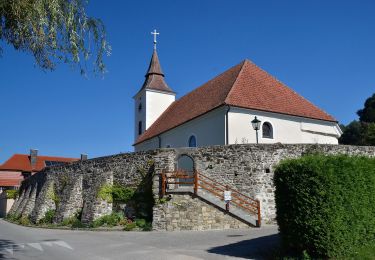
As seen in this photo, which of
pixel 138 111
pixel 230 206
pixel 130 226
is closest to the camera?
pixel 130 226

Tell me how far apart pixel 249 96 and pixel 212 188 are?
338 inches

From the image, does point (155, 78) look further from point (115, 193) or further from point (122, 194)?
point (122, 194)

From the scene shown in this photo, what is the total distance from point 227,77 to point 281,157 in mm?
11831

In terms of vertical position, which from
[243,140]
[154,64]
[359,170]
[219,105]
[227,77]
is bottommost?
[359,170]

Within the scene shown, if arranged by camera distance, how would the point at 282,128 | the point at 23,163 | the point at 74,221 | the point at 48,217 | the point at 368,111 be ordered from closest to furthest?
the point at 74,221
the point at 48,217
the point at 282,128
the point at 368,111
the point at 23,163

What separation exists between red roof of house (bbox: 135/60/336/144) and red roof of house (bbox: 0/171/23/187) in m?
30.0

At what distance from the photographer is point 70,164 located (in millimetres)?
25328

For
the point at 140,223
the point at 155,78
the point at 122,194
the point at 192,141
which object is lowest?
the point at 140,223

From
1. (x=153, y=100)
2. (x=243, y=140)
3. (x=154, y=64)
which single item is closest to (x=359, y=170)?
(x=243, y=140)

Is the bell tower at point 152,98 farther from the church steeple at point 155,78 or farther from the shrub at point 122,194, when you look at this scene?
the shrub at point 122,194

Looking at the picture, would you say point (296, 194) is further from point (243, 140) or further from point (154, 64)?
point (154, 64)

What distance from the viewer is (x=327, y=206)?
31.1ft

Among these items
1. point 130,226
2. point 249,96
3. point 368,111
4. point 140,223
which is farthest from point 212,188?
point 368,111

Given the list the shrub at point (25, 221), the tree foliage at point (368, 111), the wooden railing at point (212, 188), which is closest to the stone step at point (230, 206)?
the wooden railing at point (212, 188)
